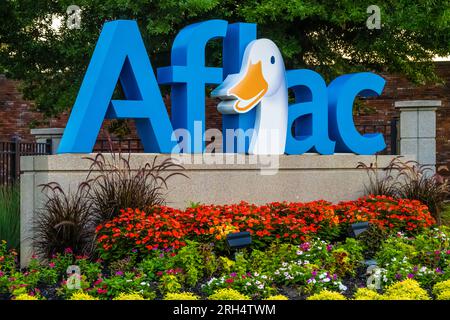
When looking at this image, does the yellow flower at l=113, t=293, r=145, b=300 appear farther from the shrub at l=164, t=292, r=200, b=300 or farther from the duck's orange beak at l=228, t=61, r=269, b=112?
the duck's orange beak at l=228, t=61, r=269, b=112

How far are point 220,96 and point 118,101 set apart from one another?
74.8 inches

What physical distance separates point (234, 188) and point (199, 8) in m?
4.20

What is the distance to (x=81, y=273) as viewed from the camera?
9.03 meters

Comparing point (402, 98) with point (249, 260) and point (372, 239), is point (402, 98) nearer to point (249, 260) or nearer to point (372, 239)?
point (372, 239)

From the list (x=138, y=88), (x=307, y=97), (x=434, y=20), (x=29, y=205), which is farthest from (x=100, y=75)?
(x=434, y=20)

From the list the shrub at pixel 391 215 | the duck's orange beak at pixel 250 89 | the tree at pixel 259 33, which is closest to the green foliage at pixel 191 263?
the shrub at pixel 391 215

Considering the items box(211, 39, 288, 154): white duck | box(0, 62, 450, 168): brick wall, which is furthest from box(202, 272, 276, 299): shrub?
box(0, 62, 450, 168): brick wall

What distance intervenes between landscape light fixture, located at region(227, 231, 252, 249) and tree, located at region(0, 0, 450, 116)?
6414 mm

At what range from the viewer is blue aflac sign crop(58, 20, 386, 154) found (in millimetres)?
11109

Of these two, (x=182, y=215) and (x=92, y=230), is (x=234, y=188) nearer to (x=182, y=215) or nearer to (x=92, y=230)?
(x=182, y=215)

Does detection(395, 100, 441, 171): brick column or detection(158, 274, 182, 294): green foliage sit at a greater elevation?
detection(395, 100, 441, 171): brick column

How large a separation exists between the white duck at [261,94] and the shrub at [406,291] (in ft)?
16.0

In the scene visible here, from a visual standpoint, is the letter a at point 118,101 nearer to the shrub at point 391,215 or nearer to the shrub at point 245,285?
the shrub at point 391,215

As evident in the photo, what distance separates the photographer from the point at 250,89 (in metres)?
12.5
